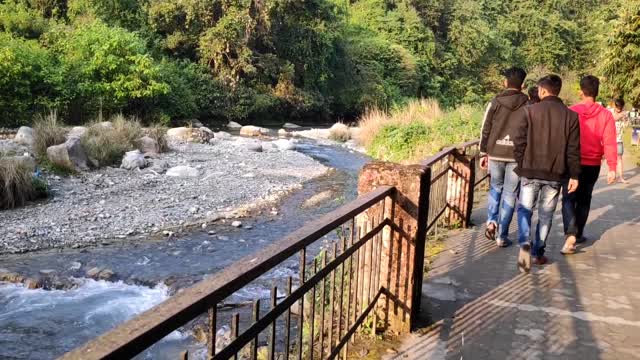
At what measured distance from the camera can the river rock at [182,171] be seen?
16.8 meters

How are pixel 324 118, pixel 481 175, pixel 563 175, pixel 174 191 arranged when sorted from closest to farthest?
1. pixel 563 175
2. pixel 481 175
3. pixel 174 191
4. pixel 324 118

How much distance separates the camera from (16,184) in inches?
486

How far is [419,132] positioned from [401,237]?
14.4 metres

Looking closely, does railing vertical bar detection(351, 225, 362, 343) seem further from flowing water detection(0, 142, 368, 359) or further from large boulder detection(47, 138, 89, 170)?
large boulder detection(47, 138, 89, 170)

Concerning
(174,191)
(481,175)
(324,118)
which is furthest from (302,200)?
(324,118)

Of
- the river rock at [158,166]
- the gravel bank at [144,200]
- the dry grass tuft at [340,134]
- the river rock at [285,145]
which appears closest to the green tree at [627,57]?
the dry grass tuft at [340,134]

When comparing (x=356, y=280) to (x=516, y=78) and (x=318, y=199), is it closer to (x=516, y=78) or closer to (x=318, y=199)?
(x=516, y=78)

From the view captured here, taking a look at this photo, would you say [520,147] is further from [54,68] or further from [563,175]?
[54,68]

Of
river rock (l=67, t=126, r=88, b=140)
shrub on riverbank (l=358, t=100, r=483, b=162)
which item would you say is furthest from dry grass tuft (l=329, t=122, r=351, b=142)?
river rock (l=67, t=126, r=88, b=140)

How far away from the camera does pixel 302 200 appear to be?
15.2 m

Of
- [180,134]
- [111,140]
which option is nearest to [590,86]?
[111,140]

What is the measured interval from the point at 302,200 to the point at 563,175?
9747 millimetres

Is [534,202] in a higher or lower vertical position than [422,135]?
higher

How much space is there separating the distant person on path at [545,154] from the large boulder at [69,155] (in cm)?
1279
